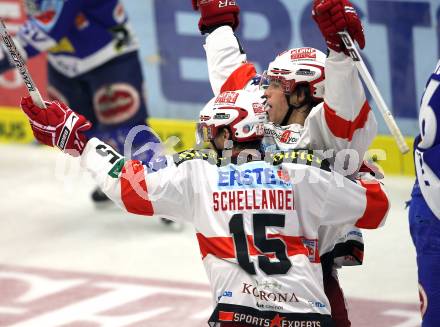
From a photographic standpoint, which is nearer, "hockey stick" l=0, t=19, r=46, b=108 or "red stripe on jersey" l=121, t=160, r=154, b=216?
"red stripe on jersey" l=121, t=160, r=154, b=216

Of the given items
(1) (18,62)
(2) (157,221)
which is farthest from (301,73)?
(2) (157,221)

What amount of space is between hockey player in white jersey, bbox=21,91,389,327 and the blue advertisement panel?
361 centimetres

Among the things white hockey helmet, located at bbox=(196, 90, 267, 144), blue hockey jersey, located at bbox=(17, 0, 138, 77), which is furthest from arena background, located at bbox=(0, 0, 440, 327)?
white hockey helmet, located at bbox=(196, 90, 267, 144)

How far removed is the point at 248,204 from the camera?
3945 mm

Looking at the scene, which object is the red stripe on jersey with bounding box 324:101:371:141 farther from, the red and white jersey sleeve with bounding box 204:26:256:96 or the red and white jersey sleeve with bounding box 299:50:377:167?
the red and white jersey sleeve with bounding box 204:26:256:96

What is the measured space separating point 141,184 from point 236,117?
0.39 meters

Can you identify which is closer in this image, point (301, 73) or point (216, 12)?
point (301, 73)

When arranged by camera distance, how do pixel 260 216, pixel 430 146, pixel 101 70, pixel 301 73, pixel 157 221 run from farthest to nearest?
pixel 101 70 < pixel 157 221 < pixel 301 73 < pixel 430 146 < pixel 260 216

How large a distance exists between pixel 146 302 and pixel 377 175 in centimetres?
206

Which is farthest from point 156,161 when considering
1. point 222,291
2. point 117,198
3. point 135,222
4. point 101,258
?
point 135,222

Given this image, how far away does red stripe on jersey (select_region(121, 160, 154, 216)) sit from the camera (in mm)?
4023

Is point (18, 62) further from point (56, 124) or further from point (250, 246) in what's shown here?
point (250, 246)

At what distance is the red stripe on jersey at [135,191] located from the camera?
13.2 feet

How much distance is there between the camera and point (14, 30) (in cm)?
898
